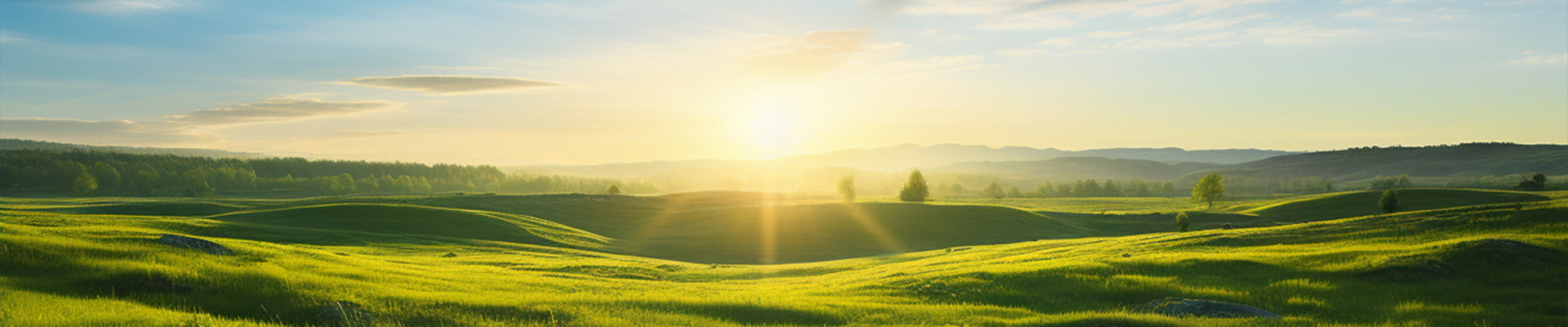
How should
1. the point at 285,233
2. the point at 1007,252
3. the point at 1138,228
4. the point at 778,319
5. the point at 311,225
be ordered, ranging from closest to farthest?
the point at 778,319 → the point at 1007,252 → the point at 285,233 → the point at 311,225 → the point at 1138,228

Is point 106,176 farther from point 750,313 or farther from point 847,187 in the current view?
point 750,313

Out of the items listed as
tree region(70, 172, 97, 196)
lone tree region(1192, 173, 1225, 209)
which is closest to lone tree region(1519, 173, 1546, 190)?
lone tree region(1192, 173, 1225, 209)

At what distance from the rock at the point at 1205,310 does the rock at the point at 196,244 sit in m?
26.9

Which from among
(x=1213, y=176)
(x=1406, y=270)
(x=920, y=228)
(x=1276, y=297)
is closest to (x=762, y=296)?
(x=1276, y=297)

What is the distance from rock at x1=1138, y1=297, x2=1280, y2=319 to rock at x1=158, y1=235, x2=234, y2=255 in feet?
88.1

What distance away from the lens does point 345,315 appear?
14.7 m

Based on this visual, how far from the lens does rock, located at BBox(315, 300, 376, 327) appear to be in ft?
47.8

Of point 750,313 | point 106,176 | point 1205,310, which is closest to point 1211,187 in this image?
point 1205,310

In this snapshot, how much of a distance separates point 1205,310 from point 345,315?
19439 millimetres

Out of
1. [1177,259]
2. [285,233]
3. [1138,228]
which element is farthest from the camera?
[1138,228]

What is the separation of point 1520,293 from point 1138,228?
2975 inches

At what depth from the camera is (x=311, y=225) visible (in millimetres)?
61781

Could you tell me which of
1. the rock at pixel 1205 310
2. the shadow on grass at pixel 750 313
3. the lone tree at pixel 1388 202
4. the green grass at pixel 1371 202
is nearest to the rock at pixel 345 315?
the shadow on grass at pixel 750 313

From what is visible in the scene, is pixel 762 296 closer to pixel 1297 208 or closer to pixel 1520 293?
pixel 1520 293
